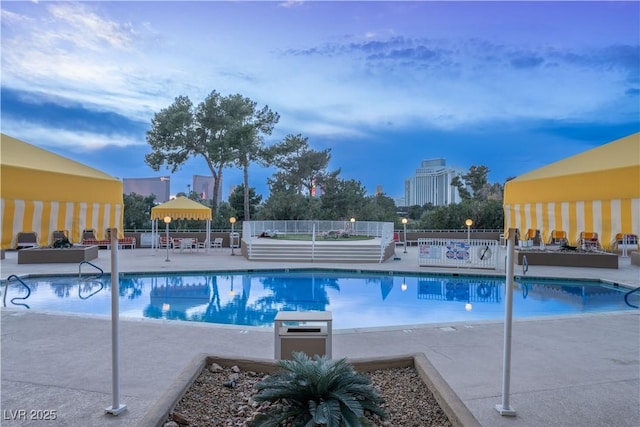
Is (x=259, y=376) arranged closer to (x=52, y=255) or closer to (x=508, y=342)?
(x=508, y=342)

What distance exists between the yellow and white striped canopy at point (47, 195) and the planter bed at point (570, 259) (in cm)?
1416

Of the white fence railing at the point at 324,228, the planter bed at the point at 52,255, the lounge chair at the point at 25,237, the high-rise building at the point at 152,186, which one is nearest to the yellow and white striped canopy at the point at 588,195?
the lounge chair at the point at 25,237

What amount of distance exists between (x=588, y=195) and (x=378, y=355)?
2.80 meters

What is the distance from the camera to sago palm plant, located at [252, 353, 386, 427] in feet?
7.66

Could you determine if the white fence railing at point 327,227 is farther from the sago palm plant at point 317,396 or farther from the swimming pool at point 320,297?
the sago palm plant at point 317,396

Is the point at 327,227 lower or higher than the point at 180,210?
lower

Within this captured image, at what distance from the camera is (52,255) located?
576 inches

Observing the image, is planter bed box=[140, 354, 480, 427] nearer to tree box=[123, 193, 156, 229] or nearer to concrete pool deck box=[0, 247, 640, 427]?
concrete pool deck box=[0, 247, 640, 427]

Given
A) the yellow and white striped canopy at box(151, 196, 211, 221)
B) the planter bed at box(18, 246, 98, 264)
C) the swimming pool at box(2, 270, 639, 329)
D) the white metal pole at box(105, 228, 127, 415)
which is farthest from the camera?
the yellow and white striped canopy at box(151, 196, 211, 221)

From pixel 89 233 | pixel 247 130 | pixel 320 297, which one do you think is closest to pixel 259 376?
pixel 320 297

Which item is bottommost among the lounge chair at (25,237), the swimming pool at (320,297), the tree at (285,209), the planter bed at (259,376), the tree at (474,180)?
the swimming pool at (320,297)

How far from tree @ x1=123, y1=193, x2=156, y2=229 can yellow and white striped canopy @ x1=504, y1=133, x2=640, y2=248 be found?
1021 inches

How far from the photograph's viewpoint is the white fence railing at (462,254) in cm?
1333

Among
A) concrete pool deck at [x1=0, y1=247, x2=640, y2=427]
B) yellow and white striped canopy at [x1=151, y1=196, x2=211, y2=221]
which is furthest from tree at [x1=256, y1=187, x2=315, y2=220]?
concrete pool deck at [x1=0, y1=247, x2=640, y2=427]
